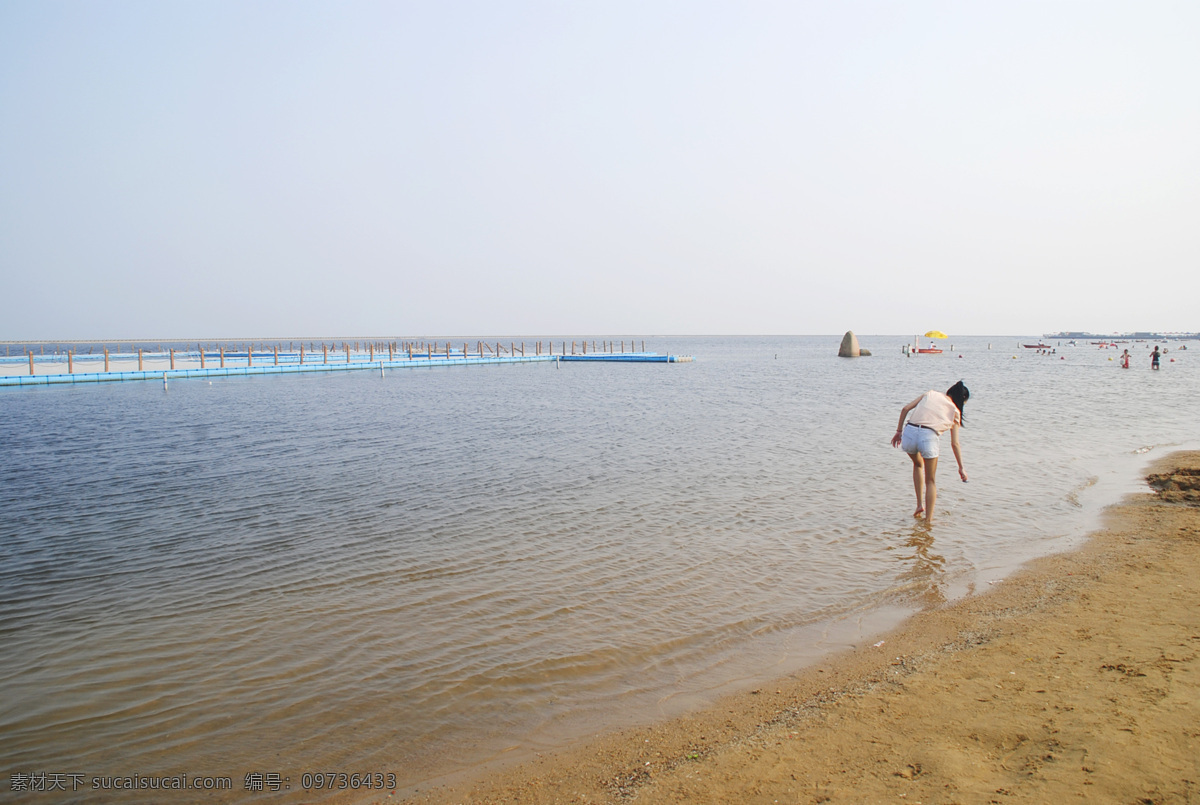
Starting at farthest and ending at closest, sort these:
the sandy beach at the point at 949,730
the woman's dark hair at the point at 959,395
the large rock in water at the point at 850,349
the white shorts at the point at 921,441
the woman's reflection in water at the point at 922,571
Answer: the large rock in water at the point at 850,349 → the woman's dark hair at the point at 959,395 → the white shorts at the point at 921,441 → the woman's reflection in water at the point at 922,571 → the sandy beach at the point at 949,730

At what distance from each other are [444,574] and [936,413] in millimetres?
6067

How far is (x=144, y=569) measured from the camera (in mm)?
7516

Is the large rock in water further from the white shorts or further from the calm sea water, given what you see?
the white shorts

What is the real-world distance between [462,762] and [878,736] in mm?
2325

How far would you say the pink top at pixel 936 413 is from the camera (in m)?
8.43

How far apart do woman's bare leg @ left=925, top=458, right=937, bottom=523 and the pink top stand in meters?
0.40

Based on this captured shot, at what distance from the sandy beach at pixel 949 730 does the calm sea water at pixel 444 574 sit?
43 cm

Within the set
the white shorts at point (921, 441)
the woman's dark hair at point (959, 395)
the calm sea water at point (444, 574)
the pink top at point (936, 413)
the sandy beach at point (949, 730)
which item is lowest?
the calm sea water at point (444, 574)

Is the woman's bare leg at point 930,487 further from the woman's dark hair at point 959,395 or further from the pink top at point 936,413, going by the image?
the woman's dark hair at point 959,395

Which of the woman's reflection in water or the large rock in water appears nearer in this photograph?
the woman's reflection in water

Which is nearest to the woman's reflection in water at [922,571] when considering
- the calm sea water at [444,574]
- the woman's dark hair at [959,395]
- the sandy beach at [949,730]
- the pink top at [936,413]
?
the calm sea water at [444,574]

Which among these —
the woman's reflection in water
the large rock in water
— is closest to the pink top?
the woman's reflection in water

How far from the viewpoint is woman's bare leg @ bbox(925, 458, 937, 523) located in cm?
855

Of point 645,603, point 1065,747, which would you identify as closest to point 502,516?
point 645,603
